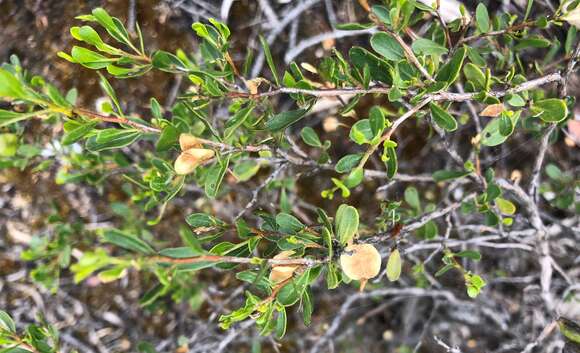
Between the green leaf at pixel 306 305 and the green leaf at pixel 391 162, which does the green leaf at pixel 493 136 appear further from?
the green leaf at pixel 306 305

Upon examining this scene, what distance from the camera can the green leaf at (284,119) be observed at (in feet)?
3.23

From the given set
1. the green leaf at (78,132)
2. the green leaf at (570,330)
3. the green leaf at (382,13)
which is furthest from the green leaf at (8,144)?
the green leaf at (570,330)

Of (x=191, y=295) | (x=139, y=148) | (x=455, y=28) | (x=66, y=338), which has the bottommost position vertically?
(x=66, y=338)

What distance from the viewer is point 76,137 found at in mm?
900

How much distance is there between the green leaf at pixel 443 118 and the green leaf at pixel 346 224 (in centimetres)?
23

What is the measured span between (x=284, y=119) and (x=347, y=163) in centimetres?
15

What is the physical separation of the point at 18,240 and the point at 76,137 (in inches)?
65.3

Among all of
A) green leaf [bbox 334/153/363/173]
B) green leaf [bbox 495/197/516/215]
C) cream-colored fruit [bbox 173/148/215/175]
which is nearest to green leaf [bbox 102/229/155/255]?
cream-colored fruit [bbox 173/148/215/175]

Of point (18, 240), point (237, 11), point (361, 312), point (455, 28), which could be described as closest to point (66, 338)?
point (18, 240)

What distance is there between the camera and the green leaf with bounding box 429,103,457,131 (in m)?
0.94

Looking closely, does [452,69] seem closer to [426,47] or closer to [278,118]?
[426,47]

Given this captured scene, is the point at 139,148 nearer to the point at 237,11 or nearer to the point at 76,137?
the point at 237,11

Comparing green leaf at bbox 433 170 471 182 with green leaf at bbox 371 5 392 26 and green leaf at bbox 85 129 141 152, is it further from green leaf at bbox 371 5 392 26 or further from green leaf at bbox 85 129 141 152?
green leaf at bbox 85 129 141 152

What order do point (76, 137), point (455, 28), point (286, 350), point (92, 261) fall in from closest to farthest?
point (92, 261) < point (76, 137) < point (455, 28) < point (286, 350)
